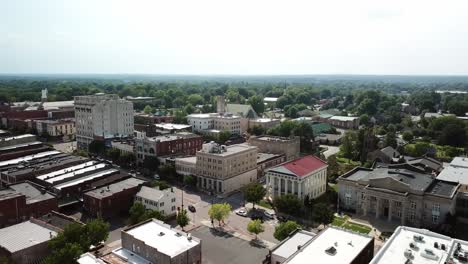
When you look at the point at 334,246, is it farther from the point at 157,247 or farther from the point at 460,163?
the point at 460,163

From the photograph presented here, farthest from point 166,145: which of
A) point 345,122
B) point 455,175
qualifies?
point 345,122

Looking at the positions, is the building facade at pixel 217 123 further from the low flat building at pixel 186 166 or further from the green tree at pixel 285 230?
the green tree at pixel 285 230

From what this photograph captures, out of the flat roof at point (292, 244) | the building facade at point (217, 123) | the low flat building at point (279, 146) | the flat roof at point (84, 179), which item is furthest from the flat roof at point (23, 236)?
the building facade at point (217, 123)

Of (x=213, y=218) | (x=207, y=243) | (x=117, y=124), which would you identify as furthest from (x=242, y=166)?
(x=117, y=124)

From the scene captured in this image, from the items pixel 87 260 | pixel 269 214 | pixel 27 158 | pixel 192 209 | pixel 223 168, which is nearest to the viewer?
pixel 87 260

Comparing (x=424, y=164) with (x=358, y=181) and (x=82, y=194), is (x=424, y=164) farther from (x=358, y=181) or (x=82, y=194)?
(x=82, y=194)

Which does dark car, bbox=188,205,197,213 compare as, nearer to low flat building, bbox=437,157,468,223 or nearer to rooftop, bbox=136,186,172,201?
rooftop, bbox=136,186,172,201

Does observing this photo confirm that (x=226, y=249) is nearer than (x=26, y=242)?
No

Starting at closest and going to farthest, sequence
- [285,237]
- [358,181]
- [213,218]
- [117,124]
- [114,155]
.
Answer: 1. [285,237]
2. [213,218]
3. [358,181]
4. [114,155]
5. [117,124]
